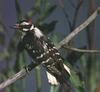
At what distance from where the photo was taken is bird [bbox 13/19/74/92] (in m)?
1.00

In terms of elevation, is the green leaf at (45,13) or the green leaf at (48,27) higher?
the green leaf at (45,13)

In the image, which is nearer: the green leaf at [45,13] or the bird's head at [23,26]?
the bird's head at [23,26]

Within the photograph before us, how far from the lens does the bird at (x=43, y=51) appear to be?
3.26ft

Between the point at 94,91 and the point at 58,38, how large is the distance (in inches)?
7.3

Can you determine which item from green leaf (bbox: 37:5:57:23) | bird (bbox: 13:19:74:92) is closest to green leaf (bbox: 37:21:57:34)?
green leaf (bbox: 37:5:57:23)

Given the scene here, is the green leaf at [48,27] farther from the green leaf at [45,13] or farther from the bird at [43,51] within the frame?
the bird at [43,51]

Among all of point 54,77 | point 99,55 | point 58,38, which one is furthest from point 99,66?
point 54,77

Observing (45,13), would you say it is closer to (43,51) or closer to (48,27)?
(48,27)

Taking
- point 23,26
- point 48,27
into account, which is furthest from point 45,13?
point 23,26

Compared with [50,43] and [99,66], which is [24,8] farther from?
[50,43]

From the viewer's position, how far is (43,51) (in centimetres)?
101

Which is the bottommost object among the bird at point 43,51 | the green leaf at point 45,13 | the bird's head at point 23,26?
the bird at point 43,51

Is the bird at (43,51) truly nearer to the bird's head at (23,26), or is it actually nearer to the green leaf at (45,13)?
the bird's head at (23,26)

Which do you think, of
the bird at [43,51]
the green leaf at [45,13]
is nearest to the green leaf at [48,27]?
the green leaf at [45,13]
